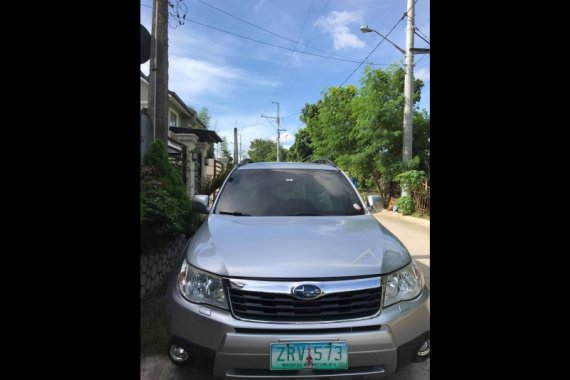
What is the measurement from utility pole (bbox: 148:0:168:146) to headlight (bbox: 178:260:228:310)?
4013mm

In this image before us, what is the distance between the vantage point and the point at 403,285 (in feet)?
6.97

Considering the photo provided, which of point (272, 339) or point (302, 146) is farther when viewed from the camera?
point (302, 146)

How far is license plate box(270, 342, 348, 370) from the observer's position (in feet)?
5.90

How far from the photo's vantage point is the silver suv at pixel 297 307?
183 centimetres

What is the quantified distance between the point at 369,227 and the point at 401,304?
2.42 ft

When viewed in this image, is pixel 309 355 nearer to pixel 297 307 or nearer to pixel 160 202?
pixel 297 307

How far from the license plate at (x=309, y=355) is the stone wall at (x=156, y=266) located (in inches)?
73.9

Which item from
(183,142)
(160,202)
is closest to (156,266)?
(160,202)

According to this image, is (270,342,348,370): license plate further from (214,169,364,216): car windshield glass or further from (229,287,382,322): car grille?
(214,169,364,216): car windshield glass

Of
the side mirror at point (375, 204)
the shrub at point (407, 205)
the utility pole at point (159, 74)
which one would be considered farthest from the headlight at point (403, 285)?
the shrub at point (407, 205)

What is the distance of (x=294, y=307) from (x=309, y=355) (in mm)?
244

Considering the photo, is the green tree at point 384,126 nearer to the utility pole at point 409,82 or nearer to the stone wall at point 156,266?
the utility pole at point 409,82

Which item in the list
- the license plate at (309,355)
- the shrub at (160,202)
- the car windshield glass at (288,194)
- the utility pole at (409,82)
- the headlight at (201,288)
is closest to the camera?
the license plate at (309,355)
